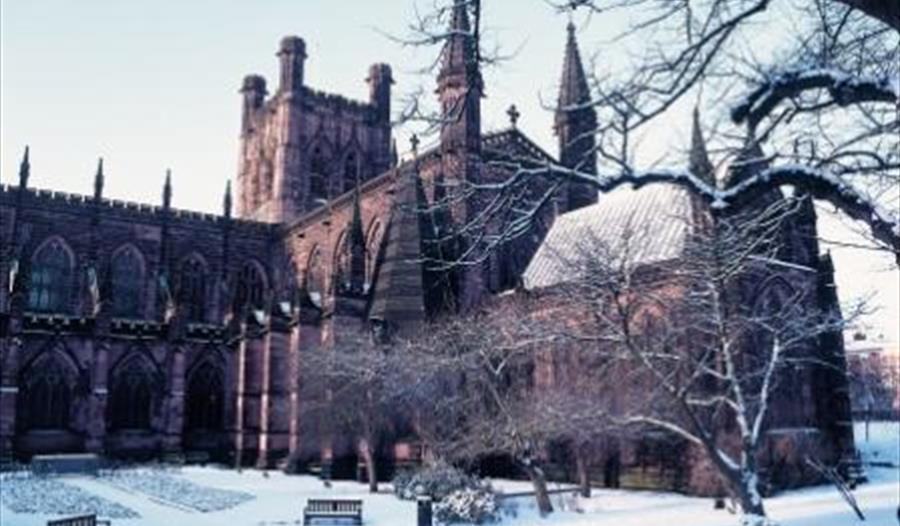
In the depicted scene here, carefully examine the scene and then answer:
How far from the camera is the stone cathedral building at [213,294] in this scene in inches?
1186

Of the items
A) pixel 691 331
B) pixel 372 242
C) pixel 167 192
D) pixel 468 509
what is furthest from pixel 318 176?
pixel 468 509

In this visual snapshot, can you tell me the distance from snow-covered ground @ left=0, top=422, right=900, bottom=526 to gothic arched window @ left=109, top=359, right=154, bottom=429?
23.5 feet

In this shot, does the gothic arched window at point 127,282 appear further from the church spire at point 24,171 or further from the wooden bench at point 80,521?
the wooden bench at point 80,521

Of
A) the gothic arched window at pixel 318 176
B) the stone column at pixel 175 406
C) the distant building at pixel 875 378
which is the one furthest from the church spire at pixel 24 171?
the distant building at pixel 875 378

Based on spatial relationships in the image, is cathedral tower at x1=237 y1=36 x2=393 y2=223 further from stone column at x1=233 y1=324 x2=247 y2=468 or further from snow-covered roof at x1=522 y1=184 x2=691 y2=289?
snow-covered roof at x1=522 y1=184 x2=691 y2=289

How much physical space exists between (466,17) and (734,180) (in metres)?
2.77

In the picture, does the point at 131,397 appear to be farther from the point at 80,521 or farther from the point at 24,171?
the point at 80,521

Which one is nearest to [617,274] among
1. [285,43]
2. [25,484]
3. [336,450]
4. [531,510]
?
[531,510]

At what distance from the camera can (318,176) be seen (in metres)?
49.2

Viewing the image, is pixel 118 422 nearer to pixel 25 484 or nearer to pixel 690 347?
pixel 25 484

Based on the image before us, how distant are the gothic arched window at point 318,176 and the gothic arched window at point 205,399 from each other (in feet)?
47.1

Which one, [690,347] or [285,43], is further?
[285,43]

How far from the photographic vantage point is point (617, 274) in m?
15.8

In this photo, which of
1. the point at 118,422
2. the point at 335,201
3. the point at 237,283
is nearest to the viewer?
the point at 118,422
